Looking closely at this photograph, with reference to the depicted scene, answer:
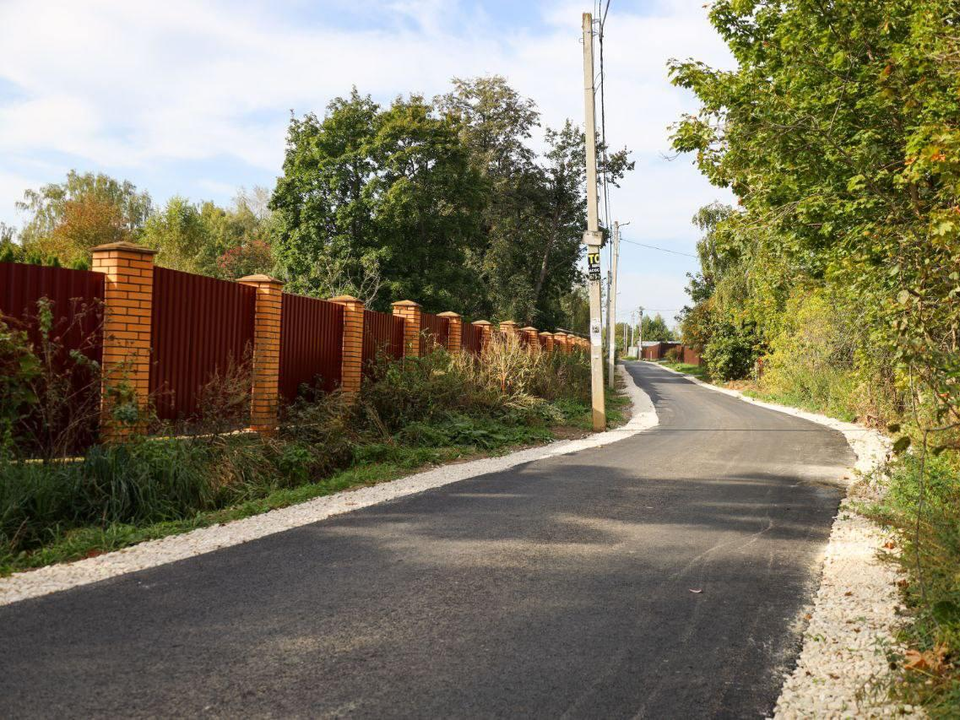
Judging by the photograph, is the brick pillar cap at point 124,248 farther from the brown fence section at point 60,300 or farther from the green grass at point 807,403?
the green grass at point 807,403

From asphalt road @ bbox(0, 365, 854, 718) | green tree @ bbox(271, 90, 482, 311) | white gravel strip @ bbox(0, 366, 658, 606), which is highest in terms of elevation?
green tree @ bbox(271, 90, 482, 311)

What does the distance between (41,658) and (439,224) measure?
30.4 m

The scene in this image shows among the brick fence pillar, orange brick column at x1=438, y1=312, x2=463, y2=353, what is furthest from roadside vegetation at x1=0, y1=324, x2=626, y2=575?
the brick fence pillar

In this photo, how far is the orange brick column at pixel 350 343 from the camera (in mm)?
11695

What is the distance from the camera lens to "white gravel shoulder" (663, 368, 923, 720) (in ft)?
10.3

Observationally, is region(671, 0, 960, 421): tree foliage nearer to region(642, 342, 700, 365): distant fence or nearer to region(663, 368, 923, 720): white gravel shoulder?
region(663, 368, 923, 720): white gravel shoulder

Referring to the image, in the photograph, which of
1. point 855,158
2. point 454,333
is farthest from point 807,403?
point 855,158

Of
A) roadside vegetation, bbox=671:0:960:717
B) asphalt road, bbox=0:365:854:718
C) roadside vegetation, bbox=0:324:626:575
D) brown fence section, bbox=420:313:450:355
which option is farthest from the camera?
brown fence section, bbox=420:313:450:355

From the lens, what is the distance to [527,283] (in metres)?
36.6

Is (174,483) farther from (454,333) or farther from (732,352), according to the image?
(732,352)

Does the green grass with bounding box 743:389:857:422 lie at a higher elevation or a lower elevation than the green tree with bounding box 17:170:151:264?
lower

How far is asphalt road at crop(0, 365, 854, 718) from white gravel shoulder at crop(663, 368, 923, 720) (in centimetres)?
11

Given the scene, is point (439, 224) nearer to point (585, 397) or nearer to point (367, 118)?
point (367, 118)

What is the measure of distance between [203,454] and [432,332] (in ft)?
27.5
